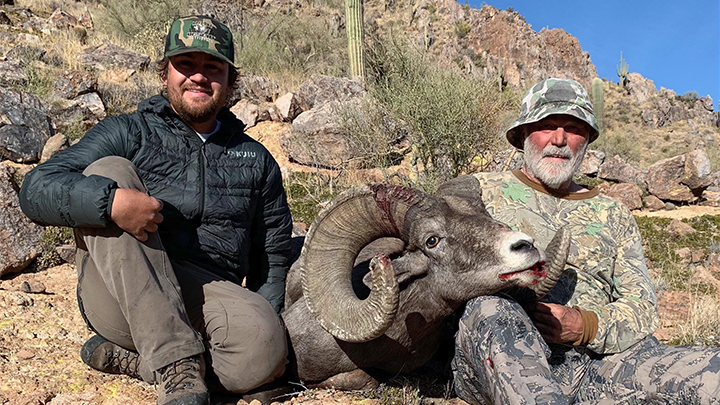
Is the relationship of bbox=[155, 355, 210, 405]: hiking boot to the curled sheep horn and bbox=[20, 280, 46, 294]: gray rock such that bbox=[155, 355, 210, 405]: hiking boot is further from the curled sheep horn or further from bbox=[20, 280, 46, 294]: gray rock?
bbox=[20, 280, 46, 294]: gray rock

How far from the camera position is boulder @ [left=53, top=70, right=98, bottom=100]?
10.1 m

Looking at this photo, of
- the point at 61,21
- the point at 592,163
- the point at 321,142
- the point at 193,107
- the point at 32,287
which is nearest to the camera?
the point at 193,107

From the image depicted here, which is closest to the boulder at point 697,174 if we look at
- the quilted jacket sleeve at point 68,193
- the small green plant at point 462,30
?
the quilted jacket sleeve at point 68,193

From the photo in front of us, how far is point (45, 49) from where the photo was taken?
12711mm

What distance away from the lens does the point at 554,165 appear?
131 inches

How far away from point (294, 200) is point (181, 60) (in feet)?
21.0

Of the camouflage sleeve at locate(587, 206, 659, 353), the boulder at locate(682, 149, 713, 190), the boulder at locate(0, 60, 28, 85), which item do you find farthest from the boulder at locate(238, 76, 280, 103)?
the camouflage sleeve at locate(587, 206, 659, 353)

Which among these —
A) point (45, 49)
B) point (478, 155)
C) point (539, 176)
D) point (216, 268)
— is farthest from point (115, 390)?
point (45, 49)

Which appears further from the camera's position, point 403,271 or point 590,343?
point 403,271

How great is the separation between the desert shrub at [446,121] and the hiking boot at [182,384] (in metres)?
7.62

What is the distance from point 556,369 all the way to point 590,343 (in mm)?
241

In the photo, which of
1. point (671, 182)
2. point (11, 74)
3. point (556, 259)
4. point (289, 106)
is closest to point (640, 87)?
point (671, 182)

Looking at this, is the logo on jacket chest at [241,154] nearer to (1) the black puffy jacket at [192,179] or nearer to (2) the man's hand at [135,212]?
(1) the black puffy jacket at [192,179]

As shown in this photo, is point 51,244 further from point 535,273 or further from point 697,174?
point 697,174
